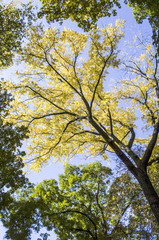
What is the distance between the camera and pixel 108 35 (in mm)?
6363

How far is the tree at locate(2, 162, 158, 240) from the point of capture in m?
6.22

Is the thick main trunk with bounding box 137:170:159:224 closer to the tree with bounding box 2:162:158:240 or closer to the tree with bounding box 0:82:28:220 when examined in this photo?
the tree with bounding box 2:162:158:240

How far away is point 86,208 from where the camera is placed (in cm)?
927

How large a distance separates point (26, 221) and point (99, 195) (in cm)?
475

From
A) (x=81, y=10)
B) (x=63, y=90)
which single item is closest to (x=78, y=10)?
(x=81, y=10)

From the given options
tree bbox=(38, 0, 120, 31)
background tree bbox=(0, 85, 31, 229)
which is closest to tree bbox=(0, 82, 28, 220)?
background tree bbox=(0, 85, 31, 229)

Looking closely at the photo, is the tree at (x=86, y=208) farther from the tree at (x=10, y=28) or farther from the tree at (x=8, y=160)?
the tree at (x=10, y=28)

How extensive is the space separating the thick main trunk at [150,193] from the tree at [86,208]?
1.42m

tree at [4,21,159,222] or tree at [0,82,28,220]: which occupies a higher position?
tree at [4,21,159,222]

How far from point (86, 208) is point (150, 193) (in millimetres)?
5476

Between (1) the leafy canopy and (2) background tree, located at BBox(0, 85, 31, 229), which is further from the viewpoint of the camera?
(1) the leafy canopy

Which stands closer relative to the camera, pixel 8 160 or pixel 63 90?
pixel 8 160

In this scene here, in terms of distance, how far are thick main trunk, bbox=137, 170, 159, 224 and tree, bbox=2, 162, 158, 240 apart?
1419 millimetres

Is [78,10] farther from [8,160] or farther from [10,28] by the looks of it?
[8,160]
